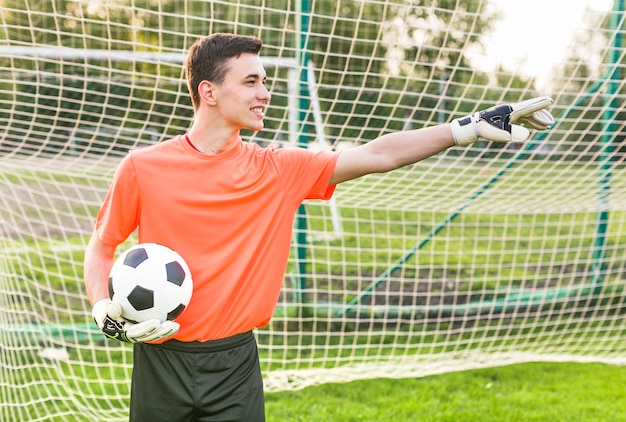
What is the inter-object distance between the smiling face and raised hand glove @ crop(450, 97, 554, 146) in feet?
2.06

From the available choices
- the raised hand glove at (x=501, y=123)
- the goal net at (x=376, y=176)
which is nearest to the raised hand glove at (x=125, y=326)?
the raised hand glove at (x=501, y=123)

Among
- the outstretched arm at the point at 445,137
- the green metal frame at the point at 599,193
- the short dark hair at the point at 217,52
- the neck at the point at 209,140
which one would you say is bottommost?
the green metal frame at the point at 599,193

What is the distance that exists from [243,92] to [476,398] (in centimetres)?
277

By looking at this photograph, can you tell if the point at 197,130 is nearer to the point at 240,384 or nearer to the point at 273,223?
the point at 273,223

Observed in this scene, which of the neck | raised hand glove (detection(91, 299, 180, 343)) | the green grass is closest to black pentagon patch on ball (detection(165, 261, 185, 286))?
raised hand glove (detection(91, 299, 180, 343))

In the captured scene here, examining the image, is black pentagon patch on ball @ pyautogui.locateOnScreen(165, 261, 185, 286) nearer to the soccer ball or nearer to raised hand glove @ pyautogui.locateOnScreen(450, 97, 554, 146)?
the soccer ball

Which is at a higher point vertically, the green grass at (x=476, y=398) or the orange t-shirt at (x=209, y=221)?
the orange t-shirt at (x=209, y=221)

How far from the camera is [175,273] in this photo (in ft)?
7.22

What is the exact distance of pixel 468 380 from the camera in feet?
15.1

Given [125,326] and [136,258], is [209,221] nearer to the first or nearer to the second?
[136,258]

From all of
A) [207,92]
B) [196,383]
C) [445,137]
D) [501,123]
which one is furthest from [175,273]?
[501,123]

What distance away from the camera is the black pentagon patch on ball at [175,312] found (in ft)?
7.20

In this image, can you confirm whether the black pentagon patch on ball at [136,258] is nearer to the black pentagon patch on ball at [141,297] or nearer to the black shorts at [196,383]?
the black pentagon patch on ball at [141,297]

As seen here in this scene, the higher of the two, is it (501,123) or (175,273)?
(501,123)
